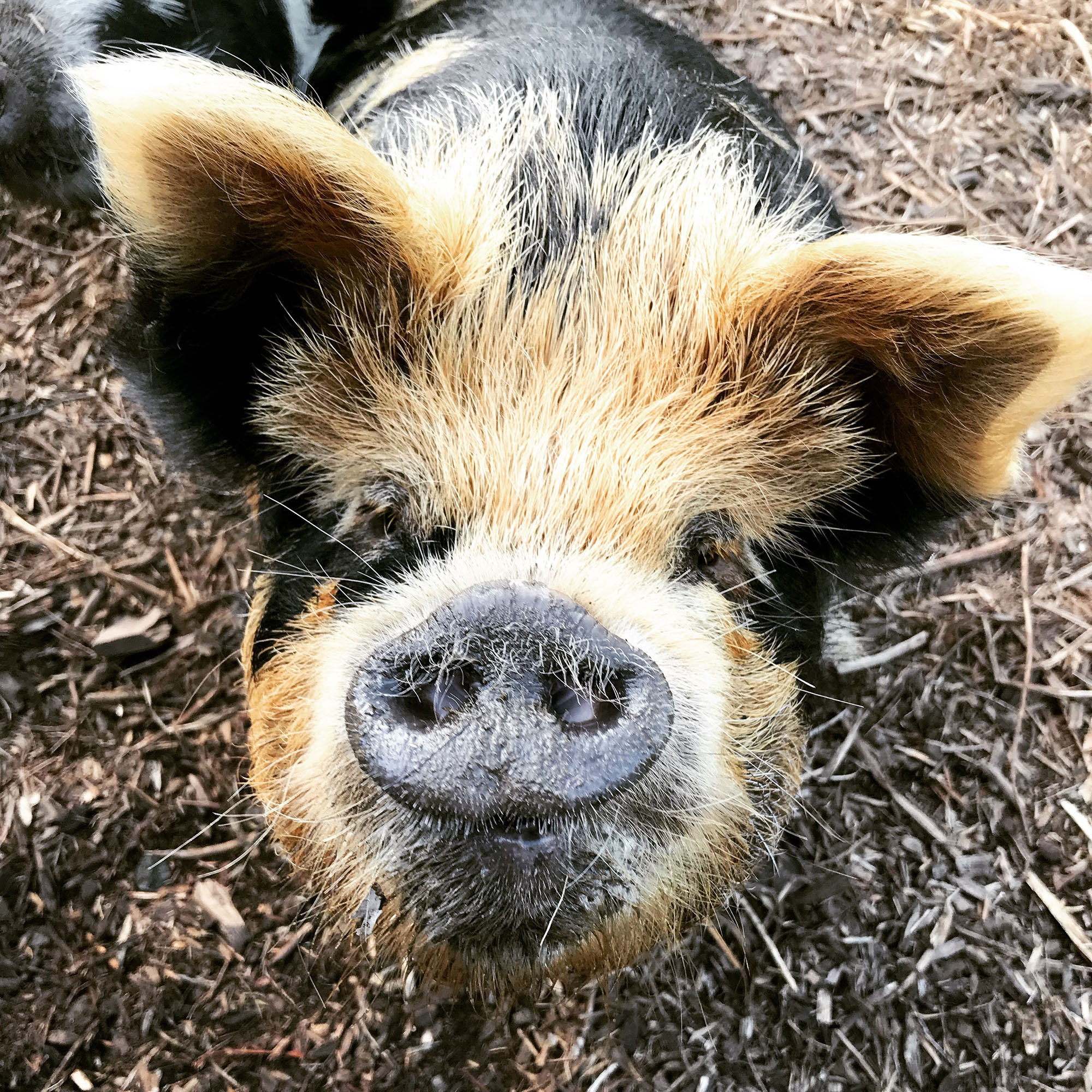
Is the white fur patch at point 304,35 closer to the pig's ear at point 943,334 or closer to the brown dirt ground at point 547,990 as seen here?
the brown dirt ground at point 547,990

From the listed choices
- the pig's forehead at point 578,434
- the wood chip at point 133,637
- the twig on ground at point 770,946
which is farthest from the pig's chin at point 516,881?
the wood chip at point 133,637

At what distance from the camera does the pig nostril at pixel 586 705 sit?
133 centimetres

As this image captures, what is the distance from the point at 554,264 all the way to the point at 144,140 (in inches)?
27.1

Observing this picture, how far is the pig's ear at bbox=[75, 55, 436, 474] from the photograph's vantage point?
1482 mm

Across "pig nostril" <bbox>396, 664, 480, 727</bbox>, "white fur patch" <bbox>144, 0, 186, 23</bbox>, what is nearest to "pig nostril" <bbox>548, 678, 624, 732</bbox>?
"pig nostril" <bbox>396, 664, 480, 727</bbox>

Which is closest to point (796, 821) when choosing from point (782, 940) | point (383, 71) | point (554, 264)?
point (782, 940)

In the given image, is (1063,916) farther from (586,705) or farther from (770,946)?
(586,705)

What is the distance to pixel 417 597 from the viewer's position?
61.7 inches

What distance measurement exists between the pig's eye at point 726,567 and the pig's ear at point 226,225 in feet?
2.30

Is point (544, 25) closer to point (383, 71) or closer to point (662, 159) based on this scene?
point (383, 71)

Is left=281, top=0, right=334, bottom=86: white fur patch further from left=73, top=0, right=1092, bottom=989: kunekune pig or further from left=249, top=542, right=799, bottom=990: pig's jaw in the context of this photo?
left=249, top=542, right=799, bottom=990: pig's jaw

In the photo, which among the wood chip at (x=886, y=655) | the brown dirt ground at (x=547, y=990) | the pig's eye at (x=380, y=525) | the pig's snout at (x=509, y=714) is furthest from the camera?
the wood chip at (x=886, y=655)

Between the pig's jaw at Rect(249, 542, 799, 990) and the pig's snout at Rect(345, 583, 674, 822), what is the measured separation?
0.17 ft

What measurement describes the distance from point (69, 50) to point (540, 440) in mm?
1964
